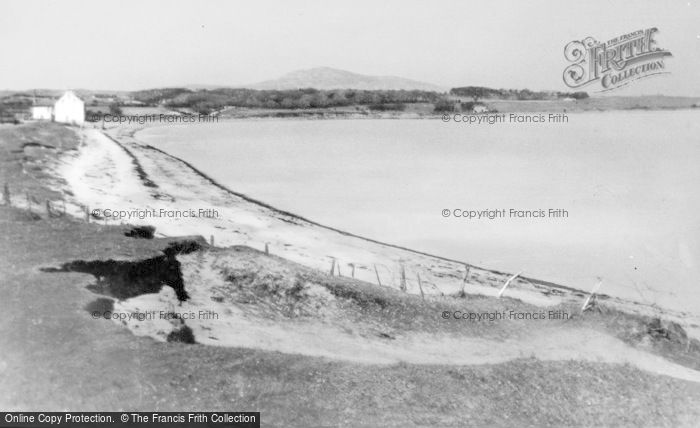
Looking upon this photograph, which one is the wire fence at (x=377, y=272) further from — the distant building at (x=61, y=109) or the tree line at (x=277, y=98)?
the tree line at (x=277, y=98)

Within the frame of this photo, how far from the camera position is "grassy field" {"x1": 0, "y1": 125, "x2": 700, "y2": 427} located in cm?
783

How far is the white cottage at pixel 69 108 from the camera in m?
19.6

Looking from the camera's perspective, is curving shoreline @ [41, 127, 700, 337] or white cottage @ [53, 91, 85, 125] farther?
white cottage @ [53, 91, 85, 125]

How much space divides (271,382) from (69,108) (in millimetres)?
16783

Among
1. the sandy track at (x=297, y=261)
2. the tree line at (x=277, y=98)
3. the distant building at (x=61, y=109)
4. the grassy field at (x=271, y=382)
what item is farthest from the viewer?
the tree line at (x=277, y=98)

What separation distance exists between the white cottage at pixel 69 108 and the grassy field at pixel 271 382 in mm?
9816

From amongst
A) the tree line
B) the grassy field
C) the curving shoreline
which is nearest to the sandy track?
the curving shoreline

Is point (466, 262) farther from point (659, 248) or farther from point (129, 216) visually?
point (129, 216)

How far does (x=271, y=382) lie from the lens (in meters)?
8.44

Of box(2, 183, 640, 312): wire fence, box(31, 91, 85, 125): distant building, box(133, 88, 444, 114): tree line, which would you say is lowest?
box(2, 183, 640, 312): wire fence

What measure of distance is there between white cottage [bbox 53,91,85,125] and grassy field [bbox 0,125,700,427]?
982 cm

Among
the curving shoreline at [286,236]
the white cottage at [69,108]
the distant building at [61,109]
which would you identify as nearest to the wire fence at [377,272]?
the curving shoreline at [286,236]

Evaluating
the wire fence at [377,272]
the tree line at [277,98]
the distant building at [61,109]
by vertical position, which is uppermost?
the tree line at [277,98]

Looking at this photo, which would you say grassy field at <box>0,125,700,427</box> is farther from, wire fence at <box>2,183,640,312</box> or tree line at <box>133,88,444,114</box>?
tree line at <box>133,88,444,114</box>
